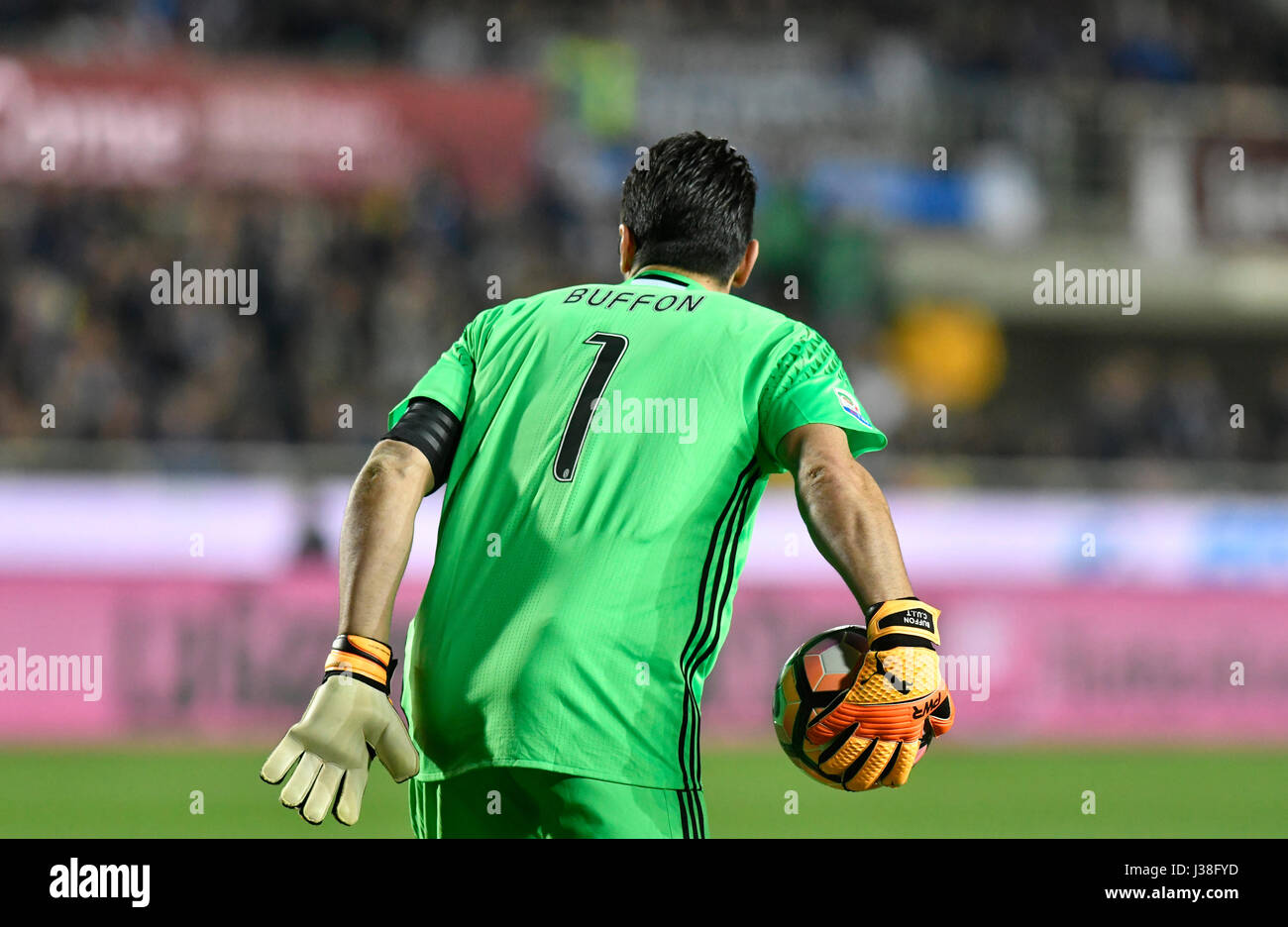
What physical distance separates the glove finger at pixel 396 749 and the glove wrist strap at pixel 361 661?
0.22 ft

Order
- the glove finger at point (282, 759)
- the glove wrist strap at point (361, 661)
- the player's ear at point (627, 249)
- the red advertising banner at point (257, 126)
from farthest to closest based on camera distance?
the red advertising banner at point (257, 126) → the player's ear at point (627, 249) → the glove wrist strap at point (361, 661) → the glove finger at point (282, 759)

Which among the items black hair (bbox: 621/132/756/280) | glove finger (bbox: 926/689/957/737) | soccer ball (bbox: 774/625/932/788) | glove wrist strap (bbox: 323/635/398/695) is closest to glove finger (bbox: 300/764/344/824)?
glove wrist strap (bbox: 323/635/398/695)

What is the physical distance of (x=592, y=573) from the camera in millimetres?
3246

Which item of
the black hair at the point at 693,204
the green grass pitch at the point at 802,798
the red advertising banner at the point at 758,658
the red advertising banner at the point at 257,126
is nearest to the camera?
the black hair at the point at 693,204

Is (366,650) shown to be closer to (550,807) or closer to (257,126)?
(550,807)

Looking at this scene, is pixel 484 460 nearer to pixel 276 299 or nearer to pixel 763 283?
pixel 276 299

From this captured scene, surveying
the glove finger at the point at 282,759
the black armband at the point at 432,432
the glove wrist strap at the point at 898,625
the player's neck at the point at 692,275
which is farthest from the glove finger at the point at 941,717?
the glove finger at the point at 282,759

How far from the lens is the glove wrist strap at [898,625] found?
3129mm

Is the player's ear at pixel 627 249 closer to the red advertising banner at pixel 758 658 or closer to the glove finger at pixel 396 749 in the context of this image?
the glove finger at pixel 396 749

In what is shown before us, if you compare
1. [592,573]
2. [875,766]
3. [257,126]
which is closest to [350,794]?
[592,573]

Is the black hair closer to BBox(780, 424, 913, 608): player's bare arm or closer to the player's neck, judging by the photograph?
the player's neck

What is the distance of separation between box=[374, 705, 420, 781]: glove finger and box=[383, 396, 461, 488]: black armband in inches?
20.4

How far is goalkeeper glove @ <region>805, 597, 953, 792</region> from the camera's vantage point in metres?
3.14
